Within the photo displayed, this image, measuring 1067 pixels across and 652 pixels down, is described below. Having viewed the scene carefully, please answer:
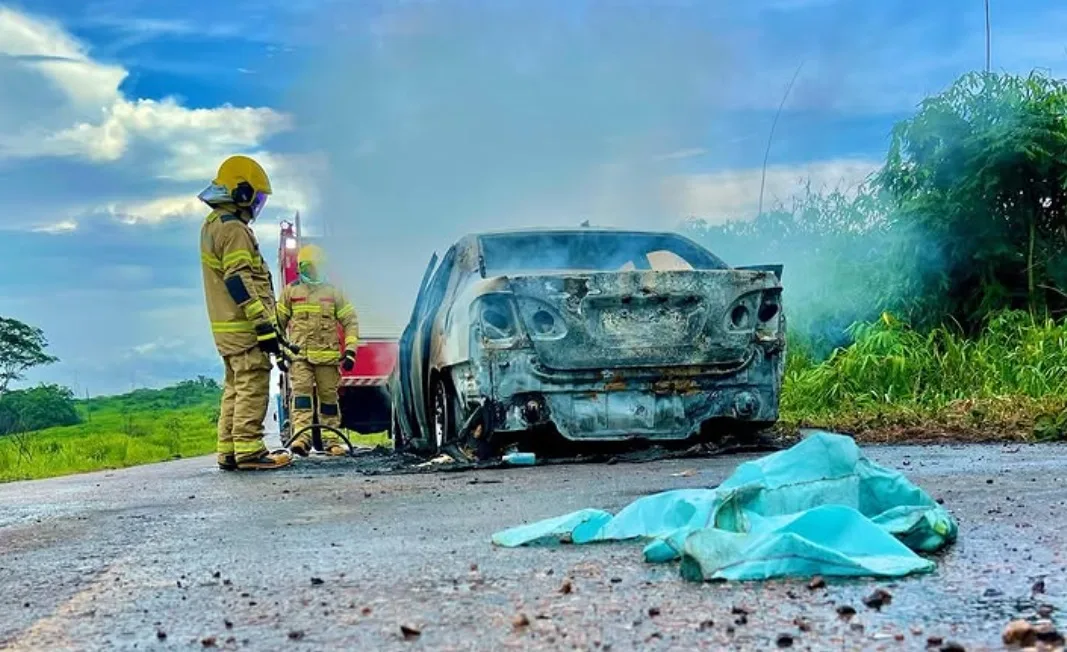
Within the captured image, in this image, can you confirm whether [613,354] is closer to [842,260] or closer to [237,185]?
[237,185]

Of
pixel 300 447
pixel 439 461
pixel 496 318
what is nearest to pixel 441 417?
pixel 439 461

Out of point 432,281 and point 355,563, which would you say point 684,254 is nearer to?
point 432,281

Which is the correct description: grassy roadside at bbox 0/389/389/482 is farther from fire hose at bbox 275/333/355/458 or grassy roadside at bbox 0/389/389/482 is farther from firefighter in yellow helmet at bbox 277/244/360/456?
fire hose at bbox 275/333/355/458

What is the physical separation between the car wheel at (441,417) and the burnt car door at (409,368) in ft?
1.17

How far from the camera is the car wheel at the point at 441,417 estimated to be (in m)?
7.98

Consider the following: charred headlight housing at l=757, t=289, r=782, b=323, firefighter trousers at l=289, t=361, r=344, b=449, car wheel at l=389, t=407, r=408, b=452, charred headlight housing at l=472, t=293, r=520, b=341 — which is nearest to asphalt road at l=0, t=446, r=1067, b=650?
charred headlight housing at l=472, t=293, r=520, b=341

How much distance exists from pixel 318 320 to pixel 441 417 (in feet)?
11.1

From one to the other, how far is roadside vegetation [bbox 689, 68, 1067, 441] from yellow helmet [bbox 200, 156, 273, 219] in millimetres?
4555

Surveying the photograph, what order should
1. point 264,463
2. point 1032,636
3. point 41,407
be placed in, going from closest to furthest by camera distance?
point 1032,636 < point 264,463 < point 41,407

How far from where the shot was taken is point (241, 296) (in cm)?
854

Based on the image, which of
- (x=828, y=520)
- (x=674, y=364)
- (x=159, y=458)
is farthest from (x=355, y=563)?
(x=159, y=458)

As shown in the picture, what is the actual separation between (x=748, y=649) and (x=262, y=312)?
6.55 metres

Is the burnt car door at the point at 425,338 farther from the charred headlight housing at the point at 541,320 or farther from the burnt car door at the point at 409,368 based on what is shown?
the charred headlight housing at the point at 541,320

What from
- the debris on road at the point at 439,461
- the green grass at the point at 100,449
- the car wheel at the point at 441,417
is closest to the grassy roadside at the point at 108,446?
the green grass at the point at 100,449
